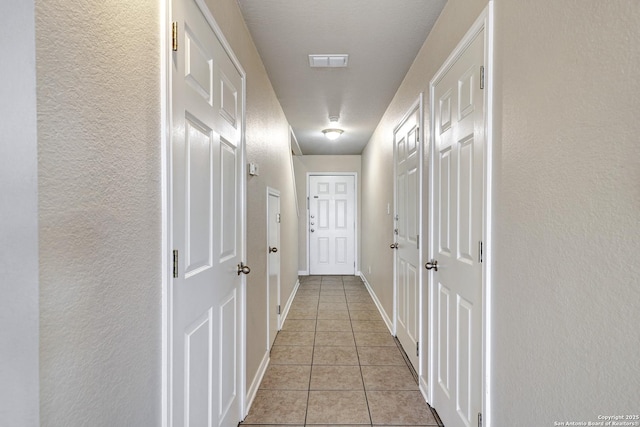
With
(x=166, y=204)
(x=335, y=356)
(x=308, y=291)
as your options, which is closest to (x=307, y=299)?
(x=308, y=291)

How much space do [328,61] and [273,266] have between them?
178 centimetres

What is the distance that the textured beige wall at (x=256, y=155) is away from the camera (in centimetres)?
183

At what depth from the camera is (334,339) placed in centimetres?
317

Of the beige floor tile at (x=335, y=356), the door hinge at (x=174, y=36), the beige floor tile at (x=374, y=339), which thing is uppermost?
the door hinge at (x=174, y=36)

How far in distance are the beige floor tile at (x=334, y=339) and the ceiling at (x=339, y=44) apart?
2.33 meters

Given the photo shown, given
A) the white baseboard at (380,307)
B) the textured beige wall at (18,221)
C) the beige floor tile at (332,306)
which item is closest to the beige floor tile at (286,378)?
the white baseboard at (380,307)

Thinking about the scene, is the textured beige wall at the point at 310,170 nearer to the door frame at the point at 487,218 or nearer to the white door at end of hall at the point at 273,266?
the white door at end of hall at the point at 273,266

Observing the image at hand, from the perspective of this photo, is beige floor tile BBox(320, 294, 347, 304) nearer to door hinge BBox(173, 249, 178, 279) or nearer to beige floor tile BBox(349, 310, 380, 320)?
beige floor tile BBox(349, 310, 380, 320)

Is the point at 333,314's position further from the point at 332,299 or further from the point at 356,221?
the point at 356,221

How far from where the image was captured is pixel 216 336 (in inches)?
60.3

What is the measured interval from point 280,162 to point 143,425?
275 cm

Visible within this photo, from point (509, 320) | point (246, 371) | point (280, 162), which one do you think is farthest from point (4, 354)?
point (280, 162)

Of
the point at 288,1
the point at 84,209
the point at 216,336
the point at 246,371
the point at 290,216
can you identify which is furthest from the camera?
the point at 290,216

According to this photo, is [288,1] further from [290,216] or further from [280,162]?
[290,216]
